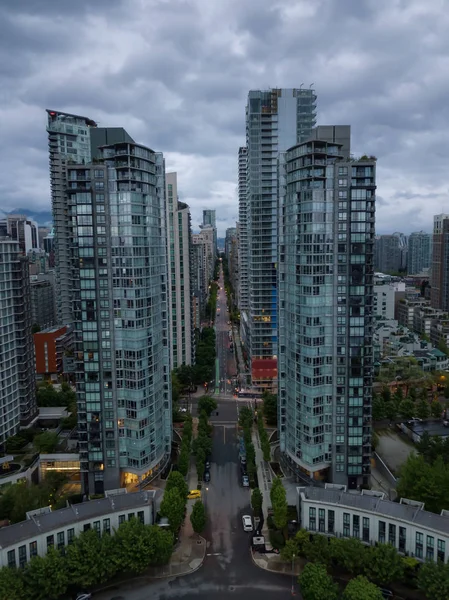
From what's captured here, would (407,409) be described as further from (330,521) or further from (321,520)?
(321,520)

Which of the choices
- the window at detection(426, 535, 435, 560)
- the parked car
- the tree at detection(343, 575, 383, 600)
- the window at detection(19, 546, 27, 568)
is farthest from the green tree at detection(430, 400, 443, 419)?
the window at detection(19, 546, 27, 568)

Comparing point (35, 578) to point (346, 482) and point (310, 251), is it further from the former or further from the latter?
point (310, 251)

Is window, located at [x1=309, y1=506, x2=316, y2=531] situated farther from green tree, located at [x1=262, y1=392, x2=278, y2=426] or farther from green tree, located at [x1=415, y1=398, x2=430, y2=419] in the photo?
green tree, located at [x1=415, y1=398, x2=430, y2=419]

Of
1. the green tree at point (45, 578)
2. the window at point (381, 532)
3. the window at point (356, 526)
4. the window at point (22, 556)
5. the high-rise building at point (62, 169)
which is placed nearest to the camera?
the green tree at point (45, 578)

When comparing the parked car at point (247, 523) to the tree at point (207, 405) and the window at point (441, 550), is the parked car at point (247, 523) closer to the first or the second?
the window at point (441, 550)

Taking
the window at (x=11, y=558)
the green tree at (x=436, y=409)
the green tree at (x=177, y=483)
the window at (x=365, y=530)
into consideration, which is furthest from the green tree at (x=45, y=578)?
the green tree at (x=436, y=409)

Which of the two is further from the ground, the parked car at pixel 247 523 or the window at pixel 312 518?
the window at pixel 312 518

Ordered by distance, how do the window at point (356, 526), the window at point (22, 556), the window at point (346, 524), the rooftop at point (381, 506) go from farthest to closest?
1. the window at point (346, 524)
2. the window at point (356, 526)
3. the rooftop at point (381, 506)
4. the window at point (22, 556)

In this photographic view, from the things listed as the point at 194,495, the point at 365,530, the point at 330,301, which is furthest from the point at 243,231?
the point at 365,530
